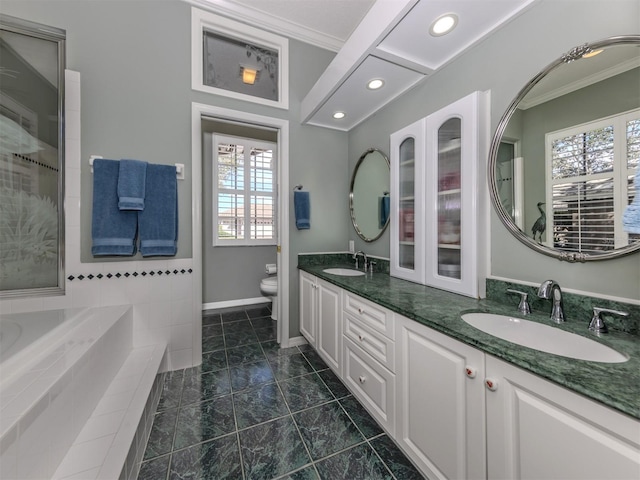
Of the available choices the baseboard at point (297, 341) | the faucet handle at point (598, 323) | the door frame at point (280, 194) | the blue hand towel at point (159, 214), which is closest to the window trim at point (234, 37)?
the door frame at point (280, 194)

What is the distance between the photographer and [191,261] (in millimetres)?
2107

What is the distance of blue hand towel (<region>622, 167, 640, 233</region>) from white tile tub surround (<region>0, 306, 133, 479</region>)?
2.16m

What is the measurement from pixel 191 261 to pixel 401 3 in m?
2.19

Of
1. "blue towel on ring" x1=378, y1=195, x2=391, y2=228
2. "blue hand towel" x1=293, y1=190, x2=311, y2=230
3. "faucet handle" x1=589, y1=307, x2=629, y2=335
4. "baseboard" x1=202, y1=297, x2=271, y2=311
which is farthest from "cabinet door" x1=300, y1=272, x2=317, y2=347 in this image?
"faucet handle" x1=589, y1=307, x2=629, y2=335

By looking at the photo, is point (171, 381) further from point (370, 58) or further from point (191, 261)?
point (370, 58)

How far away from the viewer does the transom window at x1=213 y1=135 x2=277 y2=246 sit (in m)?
3.48

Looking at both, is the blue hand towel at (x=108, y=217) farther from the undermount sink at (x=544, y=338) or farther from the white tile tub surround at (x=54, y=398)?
the undermount sink at (x=544, y=338)

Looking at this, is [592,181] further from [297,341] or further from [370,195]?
[297,341]

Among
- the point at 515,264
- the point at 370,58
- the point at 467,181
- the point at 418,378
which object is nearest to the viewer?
the point at 418,378

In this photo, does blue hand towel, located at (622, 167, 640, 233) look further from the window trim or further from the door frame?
the window trim

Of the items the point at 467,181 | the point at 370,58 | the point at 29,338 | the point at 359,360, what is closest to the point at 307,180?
the point at 370,58

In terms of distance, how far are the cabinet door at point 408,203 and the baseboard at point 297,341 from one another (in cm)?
121

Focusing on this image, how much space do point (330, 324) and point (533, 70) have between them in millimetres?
1881

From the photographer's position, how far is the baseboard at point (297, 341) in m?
2.47
